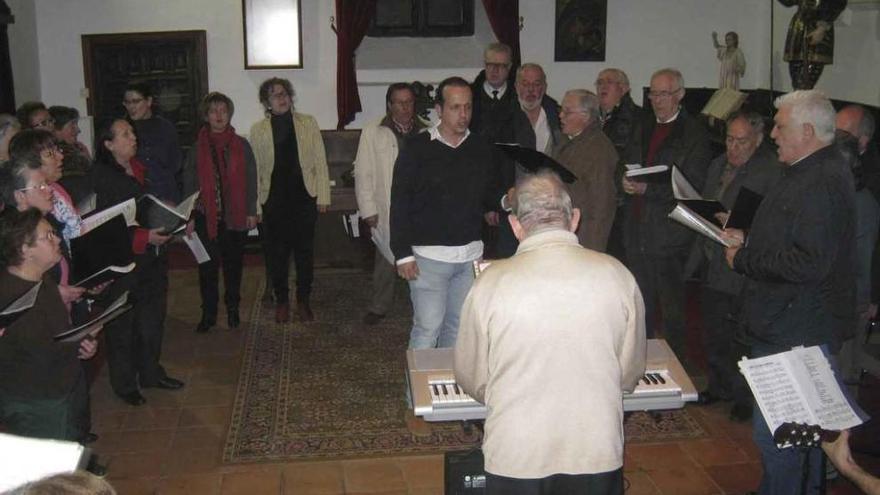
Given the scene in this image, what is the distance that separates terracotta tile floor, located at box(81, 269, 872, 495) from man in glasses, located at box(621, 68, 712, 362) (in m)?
0.63

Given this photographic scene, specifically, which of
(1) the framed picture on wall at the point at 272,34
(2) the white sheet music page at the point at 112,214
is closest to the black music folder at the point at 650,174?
(2) the white sheet music page at the point at 112,214

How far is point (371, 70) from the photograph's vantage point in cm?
863

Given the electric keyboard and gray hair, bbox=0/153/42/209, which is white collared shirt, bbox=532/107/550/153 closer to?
the electric keyboard

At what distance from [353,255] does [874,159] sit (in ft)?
14.2

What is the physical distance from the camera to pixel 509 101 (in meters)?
5.42

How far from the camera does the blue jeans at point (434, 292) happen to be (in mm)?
4016

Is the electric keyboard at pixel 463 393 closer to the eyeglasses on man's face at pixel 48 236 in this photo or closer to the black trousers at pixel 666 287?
the eyeglasses on man's face at pixel 48 236

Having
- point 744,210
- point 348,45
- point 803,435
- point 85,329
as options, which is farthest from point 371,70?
point 803,435

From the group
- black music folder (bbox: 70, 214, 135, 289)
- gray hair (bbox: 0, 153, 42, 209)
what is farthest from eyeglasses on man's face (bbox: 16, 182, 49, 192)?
black music folder (bbox: 70, 214, 135, 289)

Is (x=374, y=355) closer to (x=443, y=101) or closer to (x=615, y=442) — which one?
(x=443, y=101)

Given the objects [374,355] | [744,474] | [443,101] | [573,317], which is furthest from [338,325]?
[573,317]

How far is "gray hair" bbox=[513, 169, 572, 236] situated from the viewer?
92.0 inches

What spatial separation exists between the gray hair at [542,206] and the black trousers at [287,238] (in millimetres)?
3372

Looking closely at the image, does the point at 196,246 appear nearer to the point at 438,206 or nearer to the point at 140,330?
the point at 140,330
